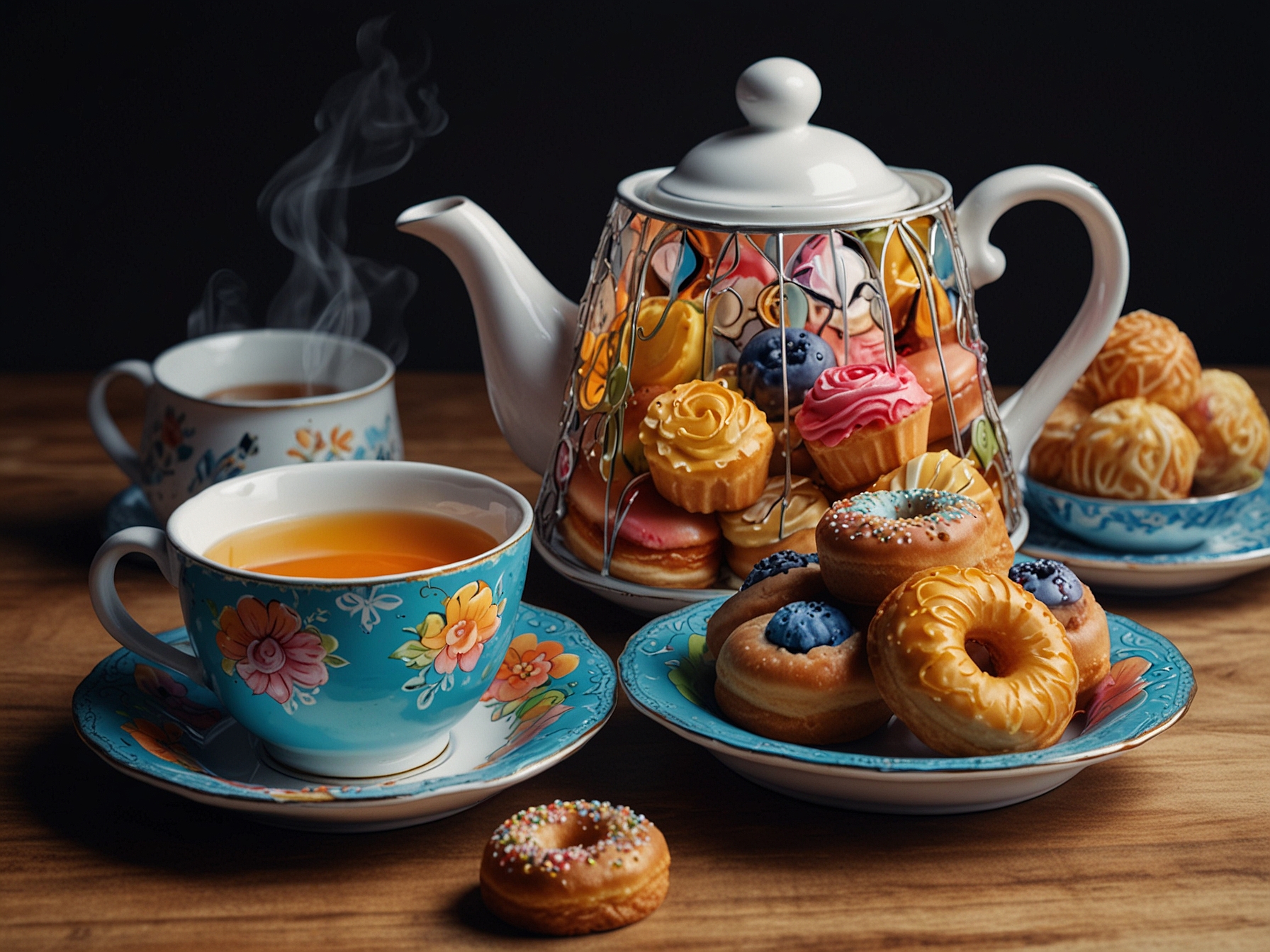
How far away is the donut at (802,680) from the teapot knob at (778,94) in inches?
13.6

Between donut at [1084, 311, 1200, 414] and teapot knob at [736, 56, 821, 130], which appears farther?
donut at [1084, 311, 1200, 414]

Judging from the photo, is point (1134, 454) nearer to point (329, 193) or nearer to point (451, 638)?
point (451, 638)

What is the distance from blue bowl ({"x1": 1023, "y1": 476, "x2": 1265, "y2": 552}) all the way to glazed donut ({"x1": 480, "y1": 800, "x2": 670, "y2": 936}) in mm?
482

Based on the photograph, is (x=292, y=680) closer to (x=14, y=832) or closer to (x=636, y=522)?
(x=14, y=832)

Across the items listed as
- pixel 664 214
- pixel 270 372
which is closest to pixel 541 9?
pixel 270 372

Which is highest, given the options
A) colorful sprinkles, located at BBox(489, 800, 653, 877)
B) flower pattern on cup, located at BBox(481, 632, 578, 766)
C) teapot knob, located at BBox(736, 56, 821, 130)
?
teapot knob, located at BBox(736, 56, 821, 130)

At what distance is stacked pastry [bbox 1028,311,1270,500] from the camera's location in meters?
0.97

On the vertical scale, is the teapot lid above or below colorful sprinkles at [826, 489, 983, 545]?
above

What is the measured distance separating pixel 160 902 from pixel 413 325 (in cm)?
126

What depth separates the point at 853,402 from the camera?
2.61 ft

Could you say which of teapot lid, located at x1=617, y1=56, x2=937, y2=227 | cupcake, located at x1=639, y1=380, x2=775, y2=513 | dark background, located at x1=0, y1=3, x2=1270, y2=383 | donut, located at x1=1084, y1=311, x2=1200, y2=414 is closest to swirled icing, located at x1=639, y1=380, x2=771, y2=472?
cupcake, located at x1=639, y1=380, x2=775, y2=513

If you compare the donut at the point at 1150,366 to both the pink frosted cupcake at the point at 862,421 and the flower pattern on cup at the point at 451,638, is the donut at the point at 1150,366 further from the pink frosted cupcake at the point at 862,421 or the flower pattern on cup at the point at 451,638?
the flower pattern on cup at the point at 451,638

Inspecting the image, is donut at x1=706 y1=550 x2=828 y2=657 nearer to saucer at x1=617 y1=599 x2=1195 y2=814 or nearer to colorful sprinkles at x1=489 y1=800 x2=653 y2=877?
saucer at x1=617 y1=599 x2=1195 y2=814

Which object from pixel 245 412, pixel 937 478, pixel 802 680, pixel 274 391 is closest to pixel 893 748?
pixel 802 680
